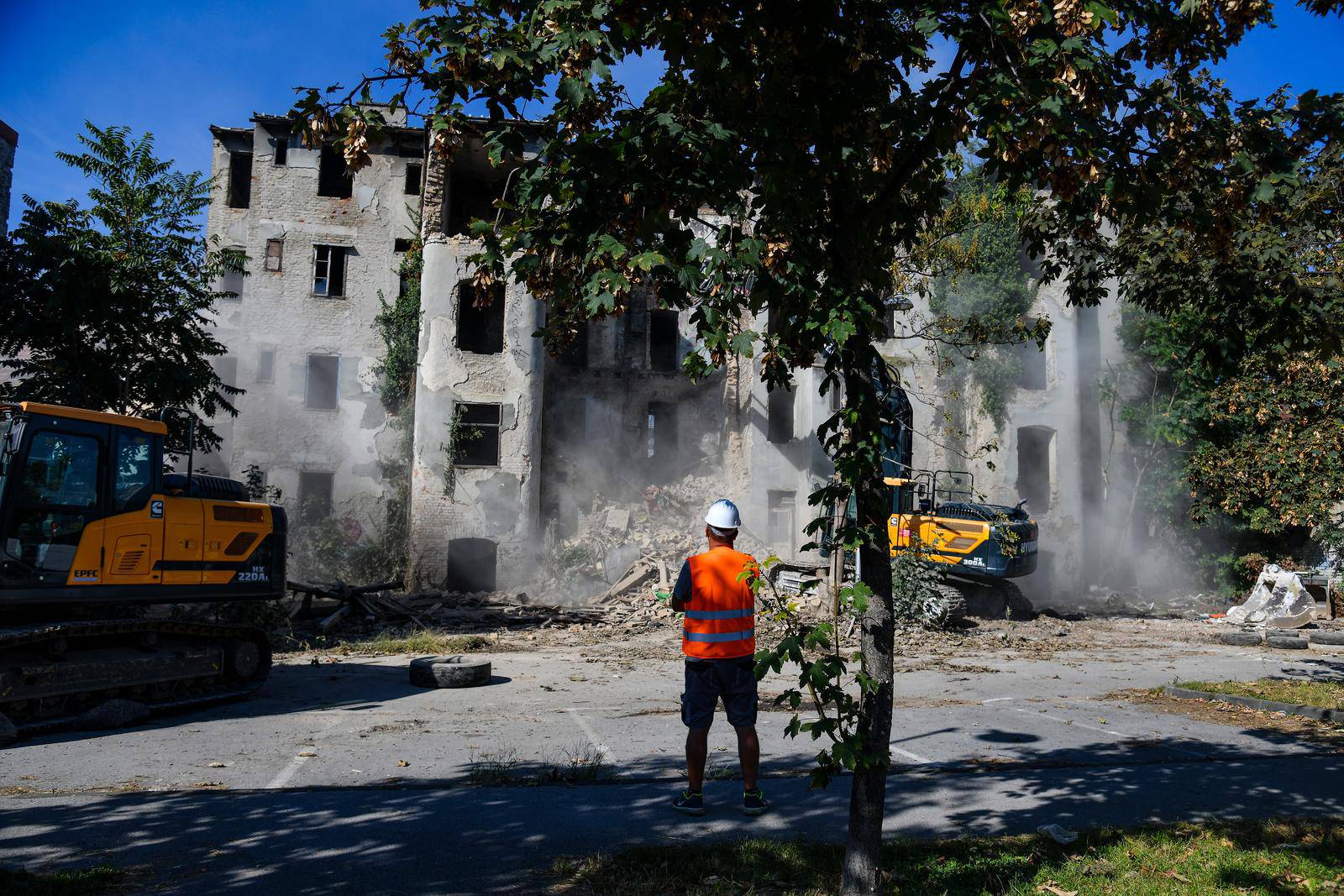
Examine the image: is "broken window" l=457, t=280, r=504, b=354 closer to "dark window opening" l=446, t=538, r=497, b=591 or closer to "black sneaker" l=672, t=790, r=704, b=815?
"dark window opening" l=446, t=538, r=497, b=591

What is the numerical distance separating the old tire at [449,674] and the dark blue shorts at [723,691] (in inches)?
246

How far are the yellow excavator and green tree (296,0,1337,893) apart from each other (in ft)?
20.2

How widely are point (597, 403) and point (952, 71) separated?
25.1 meters

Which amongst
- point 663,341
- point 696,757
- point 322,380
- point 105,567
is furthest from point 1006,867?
point 322,380

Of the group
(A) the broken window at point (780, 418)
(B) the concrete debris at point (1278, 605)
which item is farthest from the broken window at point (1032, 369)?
(B) the concrete debris at point (1278, 605)

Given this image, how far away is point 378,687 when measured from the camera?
11156 millimetres

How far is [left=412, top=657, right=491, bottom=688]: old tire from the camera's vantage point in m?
11.2

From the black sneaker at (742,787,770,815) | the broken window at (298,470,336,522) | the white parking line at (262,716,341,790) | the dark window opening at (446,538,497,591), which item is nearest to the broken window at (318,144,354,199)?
the broken window at (298,470,336,522)

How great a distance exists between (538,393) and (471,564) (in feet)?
17.2

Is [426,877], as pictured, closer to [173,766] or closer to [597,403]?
[173,766]

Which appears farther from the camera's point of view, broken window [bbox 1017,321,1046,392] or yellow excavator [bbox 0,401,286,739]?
broken window [bbox 1017,321,1046,392]

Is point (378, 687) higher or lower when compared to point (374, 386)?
lower

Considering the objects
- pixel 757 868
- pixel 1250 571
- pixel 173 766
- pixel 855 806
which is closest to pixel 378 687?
pixel 173 766

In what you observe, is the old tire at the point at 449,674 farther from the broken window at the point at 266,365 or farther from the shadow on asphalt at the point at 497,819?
the broken window at the point at 266,365
